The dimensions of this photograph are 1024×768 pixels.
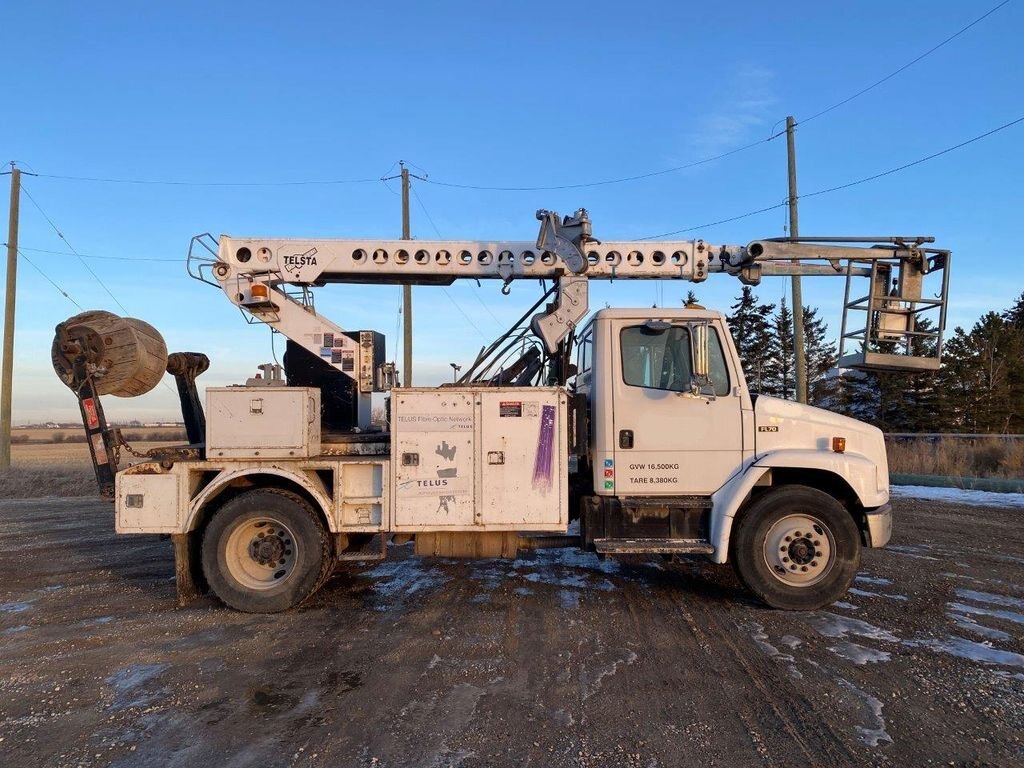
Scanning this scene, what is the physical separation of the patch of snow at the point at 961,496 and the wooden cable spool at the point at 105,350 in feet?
43.0

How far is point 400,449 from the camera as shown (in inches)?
229

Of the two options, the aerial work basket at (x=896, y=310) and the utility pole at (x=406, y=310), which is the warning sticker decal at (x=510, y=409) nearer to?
the aerial work basket at (x=896, y=310)

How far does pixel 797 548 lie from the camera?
577 centimetres

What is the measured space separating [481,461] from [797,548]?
2.86 m

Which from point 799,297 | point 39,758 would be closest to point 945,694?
point 39,758

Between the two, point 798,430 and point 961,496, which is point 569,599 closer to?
point 798,430

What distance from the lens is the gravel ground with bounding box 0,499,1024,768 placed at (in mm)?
3539

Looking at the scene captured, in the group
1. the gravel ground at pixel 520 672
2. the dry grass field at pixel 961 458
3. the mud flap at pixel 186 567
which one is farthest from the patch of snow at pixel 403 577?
the dry grass field at pixel 961 458

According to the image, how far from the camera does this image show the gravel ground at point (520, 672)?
11.6 ft

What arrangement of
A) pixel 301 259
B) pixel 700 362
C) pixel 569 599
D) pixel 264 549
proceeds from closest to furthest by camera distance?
1. pixel 700 362
2. pixel 264 549
3. pixel 569 599
4. pixel 301 259

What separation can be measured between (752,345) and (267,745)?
23128 millimetres

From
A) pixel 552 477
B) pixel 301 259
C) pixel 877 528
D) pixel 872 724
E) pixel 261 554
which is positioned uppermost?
pixel 301 259

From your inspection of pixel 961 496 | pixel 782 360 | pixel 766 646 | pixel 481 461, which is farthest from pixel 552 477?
pixel 782 360

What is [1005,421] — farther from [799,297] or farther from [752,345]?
[799,297]
